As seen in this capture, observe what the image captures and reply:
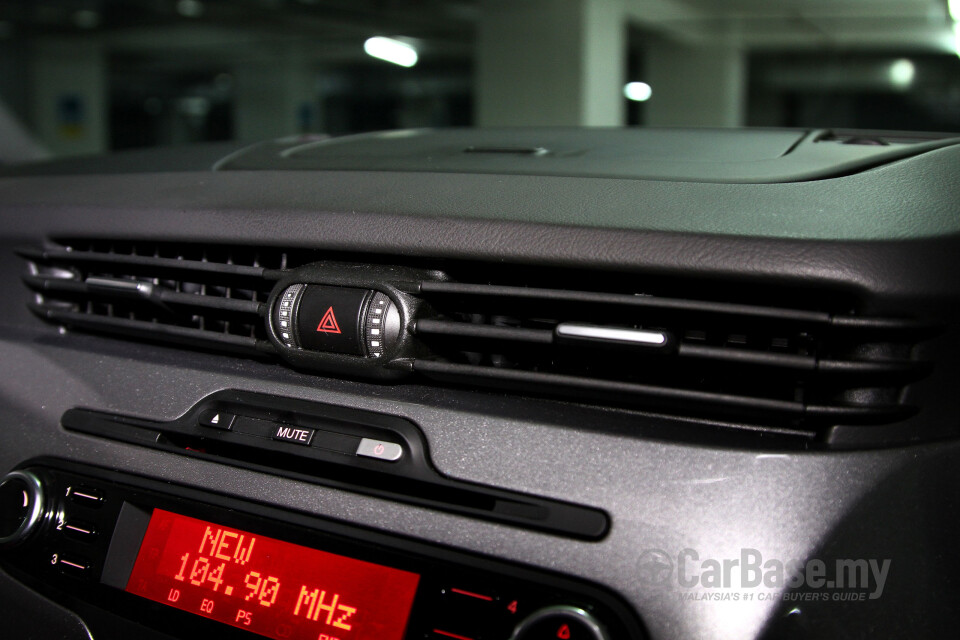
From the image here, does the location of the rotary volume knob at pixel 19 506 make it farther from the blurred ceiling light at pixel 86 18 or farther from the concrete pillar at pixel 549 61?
the blurred ceiling light at pixel 86 18

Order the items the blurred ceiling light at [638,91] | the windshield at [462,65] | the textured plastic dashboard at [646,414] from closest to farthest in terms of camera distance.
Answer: the textured plastic dashboard at [646,414] → the windshield at [462,65] → the blurred ceiling light at [638,91]

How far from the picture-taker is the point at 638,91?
10.5 metres

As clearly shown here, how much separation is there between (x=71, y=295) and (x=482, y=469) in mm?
605

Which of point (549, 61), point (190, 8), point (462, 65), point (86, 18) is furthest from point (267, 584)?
point (462, 65)

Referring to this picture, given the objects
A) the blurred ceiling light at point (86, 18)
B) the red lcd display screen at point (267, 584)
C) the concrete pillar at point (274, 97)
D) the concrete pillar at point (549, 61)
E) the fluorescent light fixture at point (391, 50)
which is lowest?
the red lcd display screen at point (267, 584)

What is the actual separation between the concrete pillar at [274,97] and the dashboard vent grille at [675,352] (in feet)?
43.8

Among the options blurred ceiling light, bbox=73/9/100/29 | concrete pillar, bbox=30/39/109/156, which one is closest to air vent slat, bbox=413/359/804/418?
blurred ceiling light, bbox=73/9/100/29

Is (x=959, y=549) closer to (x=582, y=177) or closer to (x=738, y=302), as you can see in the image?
(x=738, y=302)

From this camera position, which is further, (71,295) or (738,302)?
(71,295)

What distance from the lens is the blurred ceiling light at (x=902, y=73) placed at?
9773 millimetres

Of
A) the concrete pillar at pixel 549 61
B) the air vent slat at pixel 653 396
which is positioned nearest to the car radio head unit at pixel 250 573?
the air vent slat at pixel 653 396

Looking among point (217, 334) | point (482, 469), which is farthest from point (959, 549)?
point (217, 334)

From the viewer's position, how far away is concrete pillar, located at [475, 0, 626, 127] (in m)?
7.87

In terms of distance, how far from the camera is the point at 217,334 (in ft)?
2.93
